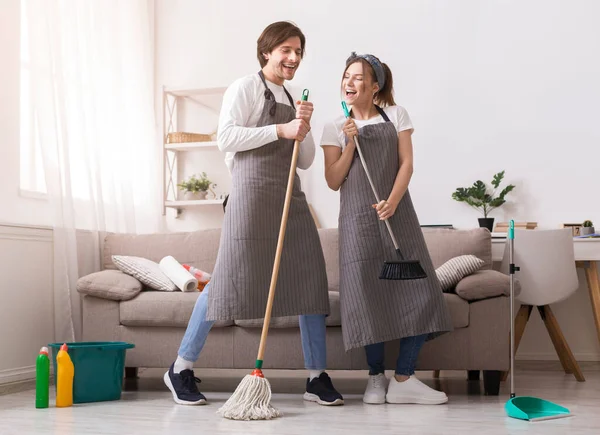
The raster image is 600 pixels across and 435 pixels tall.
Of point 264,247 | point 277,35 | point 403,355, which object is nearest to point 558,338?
point 403,355

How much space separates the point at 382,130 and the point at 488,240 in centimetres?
108

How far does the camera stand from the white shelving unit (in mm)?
4770

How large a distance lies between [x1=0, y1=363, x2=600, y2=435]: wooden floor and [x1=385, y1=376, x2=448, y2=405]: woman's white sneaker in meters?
0.06

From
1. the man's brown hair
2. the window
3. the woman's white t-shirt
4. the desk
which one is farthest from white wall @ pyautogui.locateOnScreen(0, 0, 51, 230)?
the desk

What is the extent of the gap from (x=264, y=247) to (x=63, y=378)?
3.13 feet

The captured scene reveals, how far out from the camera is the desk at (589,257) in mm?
4078

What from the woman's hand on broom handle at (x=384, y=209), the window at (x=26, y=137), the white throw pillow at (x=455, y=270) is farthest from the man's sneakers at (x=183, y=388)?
the window at (x=26, y=137)

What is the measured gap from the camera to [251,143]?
2.85 m

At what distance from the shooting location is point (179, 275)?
3633mm

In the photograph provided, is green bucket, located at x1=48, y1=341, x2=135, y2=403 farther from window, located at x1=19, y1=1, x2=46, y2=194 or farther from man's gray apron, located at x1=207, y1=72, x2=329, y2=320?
window, located at x1=19, y1=1, x2=46, y2=194

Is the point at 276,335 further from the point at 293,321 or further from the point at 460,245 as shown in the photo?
the point at 460,245

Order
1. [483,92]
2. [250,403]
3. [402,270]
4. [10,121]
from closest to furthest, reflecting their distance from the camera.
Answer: [250,403] → [402,270] → [10,121] → [483,92]

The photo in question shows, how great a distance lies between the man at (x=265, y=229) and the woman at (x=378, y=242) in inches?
5.2

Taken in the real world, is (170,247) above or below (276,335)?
above
